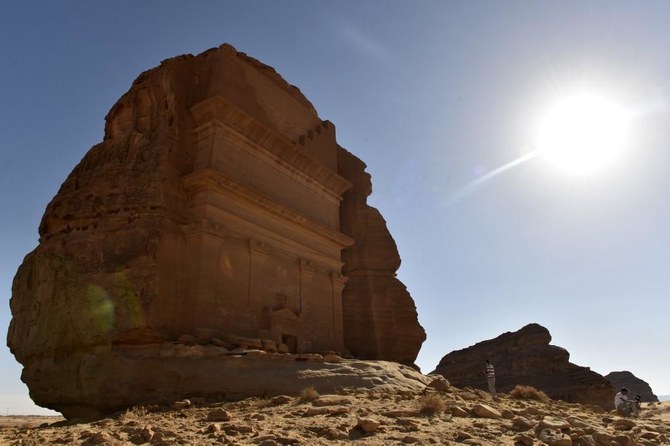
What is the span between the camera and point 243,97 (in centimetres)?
1786

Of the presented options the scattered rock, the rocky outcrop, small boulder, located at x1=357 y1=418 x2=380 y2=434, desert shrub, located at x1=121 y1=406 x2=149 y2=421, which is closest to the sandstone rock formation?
desert shrub, located at x1=121 y1=406 x2=149 y2=421

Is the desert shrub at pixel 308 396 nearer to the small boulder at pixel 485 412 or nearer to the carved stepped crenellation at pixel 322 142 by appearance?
the small boulder at pixel 485 412

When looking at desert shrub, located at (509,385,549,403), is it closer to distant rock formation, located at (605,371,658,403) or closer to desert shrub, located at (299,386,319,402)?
desert shrub, located at (299,386,319,402)

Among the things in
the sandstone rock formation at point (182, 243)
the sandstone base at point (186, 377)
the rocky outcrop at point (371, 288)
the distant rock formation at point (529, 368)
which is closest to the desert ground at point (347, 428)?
the sandstone base at point (186, 377)

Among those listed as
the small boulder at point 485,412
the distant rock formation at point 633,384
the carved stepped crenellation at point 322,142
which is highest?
the carved stepped crenellation at point 322,142

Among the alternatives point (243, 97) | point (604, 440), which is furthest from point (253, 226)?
point (604, 440)

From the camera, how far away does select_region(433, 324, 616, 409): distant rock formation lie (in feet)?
129

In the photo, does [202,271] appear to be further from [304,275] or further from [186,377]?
[304,275]

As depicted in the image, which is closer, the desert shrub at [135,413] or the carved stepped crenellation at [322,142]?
the desert shrub at [135,413]

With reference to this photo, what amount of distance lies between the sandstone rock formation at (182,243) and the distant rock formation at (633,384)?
202ft

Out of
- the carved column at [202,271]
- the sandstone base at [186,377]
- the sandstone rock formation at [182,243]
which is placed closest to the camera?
the sandstone base at [186,377]

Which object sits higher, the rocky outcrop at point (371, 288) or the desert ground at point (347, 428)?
the rocky outcrop at point (371, 288)

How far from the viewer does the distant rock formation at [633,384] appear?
66.1 metres

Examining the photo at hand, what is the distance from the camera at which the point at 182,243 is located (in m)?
14.5
